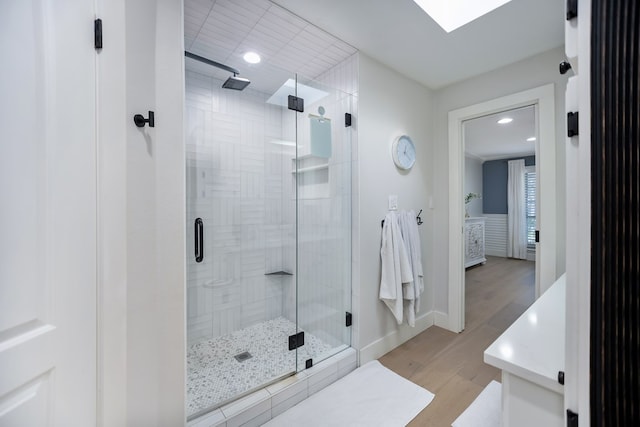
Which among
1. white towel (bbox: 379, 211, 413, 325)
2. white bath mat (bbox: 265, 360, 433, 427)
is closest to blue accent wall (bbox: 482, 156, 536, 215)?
white towel (bbox: 379, 211, 413, 325)

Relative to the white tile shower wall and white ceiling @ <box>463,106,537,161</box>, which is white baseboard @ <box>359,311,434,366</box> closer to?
the white tile shower wall

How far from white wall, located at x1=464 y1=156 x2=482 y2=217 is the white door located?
684 centimetres

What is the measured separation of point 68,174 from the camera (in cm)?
81

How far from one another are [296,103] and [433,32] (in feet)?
3.69

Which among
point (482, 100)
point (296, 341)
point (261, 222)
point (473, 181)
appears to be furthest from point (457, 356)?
point (473, 181)

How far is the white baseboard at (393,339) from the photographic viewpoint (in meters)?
2.05

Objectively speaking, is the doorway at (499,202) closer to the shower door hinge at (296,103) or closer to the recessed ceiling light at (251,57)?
the shower door hinge at (296,103)

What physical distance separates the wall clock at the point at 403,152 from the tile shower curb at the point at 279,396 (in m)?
1.71

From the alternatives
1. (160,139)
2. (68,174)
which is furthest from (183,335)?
(160,139)

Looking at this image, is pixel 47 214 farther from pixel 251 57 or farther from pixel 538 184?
pixel 538 184

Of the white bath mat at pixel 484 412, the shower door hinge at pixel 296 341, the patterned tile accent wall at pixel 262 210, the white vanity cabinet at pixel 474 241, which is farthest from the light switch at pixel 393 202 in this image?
the white vanity cabinet at pixel 474 241

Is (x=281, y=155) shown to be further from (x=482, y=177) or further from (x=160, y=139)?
(x=482, y=177)

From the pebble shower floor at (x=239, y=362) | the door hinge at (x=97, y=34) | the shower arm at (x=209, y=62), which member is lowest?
the pebble shower floor at (x=239, y=362)

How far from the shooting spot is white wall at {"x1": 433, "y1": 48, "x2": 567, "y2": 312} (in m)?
1.96
